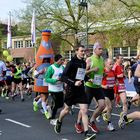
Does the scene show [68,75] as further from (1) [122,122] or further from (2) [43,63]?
(2) [43,63]

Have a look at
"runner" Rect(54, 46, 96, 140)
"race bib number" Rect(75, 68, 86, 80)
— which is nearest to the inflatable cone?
"runner" Rect(54, 46, 96, 140)

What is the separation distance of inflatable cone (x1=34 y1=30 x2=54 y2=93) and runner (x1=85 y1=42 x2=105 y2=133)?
308 centimetres

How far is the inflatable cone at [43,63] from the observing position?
39.2ft

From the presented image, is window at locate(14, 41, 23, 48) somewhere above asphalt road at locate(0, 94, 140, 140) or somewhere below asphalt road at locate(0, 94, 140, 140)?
above

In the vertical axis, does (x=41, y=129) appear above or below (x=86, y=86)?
below

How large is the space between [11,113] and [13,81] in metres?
5.96

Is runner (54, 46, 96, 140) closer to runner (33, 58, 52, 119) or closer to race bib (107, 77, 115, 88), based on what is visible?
race bib (107, 77, 115, 88)

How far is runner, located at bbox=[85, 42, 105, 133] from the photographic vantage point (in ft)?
27.7

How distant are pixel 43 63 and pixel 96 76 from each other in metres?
4.45

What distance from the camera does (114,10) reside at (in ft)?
89.6

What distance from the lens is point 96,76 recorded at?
8.49m

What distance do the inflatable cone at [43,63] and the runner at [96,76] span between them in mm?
3077

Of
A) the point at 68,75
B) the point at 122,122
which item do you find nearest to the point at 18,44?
the point at 122,122

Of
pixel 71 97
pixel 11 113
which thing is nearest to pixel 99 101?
pixel 71 97
